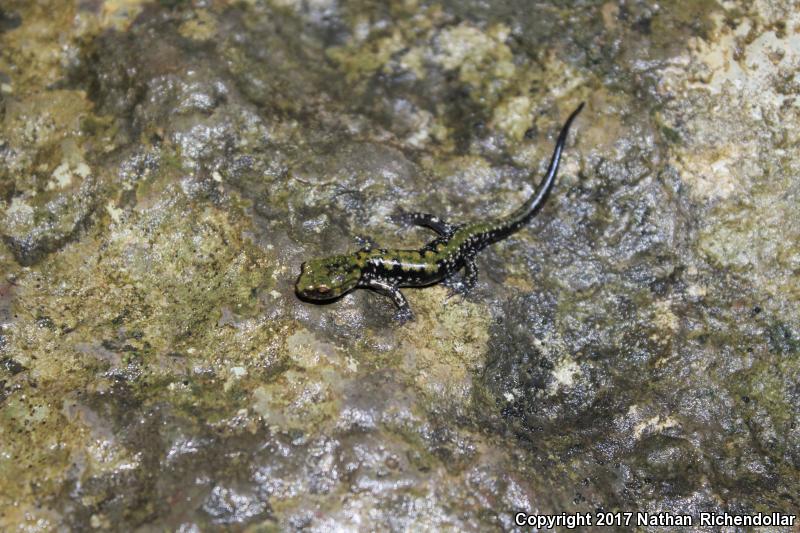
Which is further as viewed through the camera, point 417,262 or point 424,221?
point 424,221

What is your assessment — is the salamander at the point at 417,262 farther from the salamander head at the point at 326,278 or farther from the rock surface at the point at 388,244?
the rock surface at the point at 388,244

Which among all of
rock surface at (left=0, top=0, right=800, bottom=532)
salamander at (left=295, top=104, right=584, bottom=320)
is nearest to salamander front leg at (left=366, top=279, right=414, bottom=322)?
salamander at (left=295, top=104, right=584, bottom=320)

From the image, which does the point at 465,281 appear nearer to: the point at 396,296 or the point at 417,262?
the point at 417,262

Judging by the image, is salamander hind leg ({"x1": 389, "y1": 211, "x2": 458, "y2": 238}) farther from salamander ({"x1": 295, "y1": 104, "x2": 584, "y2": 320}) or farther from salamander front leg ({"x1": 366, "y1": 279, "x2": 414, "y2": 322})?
salamander front leg ({"x1": 366, "y1": 279, "x2": 414, "y2": 322})

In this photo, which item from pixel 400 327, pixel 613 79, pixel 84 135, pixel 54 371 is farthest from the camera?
pixel 613 79

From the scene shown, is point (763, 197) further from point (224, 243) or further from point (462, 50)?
point (224, 243)

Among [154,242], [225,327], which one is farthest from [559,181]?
[154,242]

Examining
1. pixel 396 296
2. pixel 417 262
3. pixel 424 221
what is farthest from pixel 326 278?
Result: pixel 424 221
